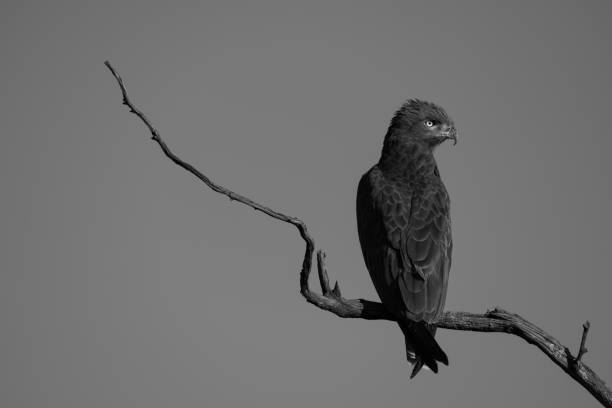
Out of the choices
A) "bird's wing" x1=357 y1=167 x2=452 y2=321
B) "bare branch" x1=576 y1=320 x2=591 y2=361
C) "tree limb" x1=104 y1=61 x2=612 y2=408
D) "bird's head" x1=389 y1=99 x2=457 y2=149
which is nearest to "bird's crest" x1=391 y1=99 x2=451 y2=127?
"bird's head" x1=389 y1=99 x2=457 y2=149

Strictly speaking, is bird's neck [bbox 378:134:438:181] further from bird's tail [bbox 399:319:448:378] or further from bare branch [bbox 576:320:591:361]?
bare branch [bbox 576:320:591:361]

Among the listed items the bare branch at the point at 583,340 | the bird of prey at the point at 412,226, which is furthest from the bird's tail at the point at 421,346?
the bare branch at the point at 583,340

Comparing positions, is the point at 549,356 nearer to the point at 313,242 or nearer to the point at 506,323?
the point at 506,323

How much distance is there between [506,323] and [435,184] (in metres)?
2.94

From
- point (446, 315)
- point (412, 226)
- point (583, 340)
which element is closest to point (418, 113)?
point (412, 226)

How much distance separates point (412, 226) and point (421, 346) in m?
1.78

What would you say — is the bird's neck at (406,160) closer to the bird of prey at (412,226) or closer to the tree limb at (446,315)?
the bird of prey at (412,226)

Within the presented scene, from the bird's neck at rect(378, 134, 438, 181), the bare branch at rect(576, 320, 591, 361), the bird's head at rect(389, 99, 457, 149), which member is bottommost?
the bare branch at rect(576, 320, 591, 361)

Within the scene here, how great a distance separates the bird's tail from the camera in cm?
694

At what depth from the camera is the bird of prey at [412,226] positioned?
7.55 metres

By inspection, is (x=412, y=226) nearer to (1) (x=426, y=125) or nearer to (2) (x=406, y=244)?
(2) (x=406, y=244)

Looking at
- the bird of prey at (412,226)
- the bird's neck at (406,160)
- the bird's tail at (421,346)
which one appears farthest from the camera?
the bird's neck at (406,160)

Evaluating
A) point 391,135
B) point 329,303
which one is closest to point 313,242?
point 329,303

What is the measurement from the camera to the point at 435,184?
30.8 ft
